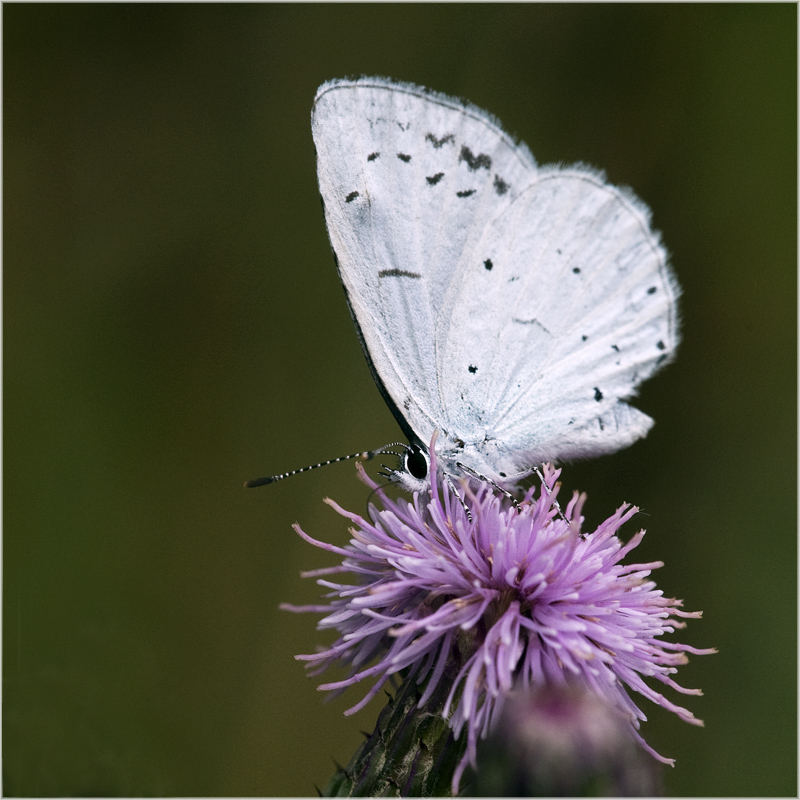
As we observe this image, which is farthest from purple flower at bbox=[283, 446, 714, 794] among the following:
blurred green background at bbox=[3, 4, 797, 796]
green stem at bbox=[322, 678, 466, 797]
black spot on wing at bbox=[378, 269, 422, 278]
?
blurred green background at bbox=[3, 4, 797, 796]

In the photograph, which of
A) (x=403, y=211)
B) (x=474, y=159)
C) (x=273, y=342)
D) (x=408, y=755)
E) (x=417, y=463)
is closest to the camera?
(x=408, y=755)

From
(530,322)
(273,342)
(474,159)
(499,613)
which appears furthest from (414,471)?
(273,342)

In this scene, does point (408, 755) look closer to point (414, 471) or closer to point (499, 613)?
point (499, 613)

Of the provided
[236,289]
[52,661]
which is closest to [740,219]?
[236,289]

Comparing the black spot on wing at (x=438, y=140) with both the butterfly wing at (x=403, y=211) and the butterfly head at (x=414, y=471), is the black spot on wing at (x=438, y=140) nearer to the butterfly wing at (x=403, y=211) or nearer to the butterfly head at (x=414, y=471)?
the butterfly wing at (x=403, y=211)

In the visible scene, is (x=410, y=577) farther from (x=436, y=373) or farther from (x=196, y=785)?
(x=196, y=785)

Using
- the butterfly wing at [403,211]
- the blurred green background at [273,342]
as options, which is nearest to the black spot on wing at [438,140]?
the butterfly wing at [403,211]
